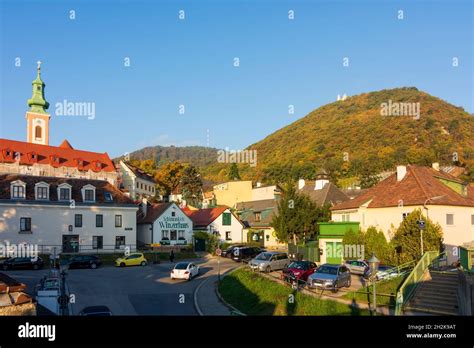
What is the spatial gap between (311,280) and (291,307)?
4.60m

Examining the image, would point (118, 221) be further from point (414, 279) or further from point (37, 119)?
point (37, 119)

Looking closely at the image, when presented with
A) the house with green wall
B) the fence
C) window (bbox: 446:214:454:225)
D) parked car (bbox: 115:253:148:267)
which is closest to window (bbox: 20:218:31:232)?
parked car (bbox: 115:253:148:267)

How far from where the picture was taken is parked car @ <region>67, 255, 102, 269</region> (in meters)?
40.7

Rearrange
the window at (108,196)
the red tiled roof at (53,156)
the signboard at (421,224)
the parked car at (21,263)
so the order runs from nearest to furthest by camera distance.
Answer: the signboard at (421,224)
the parked car at (21,263)
the window at (108,196)
the red tiled roof at (53,156)

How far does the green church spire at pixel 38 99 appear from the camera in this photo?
93625mm

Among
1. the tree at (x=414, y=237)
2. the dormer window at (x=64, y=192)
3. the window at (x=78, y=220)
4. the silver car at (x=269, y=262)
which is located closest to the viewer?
the tree at (x=414, y=237)

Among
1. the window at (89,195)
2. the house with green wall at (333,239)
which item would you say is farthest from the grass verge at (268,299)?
the window at (89,195)

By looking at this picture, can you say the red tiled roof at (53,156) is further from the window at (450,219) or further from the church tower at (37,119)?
the window at (450,219)

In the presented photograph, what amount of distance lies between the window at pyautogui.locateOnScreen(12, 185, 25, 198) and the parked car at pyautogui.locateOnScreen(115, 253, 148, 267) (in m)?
12.1

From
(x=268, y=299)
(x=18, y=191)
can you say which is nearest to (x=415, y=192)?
(x=268, y=299)

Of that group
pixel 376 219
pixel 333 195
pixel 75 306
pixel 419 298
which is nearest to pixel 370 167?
pixel 333 195

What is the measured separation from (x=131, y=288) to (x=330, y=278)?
13.2m

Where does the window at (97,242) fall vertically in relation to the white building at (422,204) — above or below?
below

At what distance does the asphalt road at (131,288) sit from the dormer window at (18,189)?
10.7m
